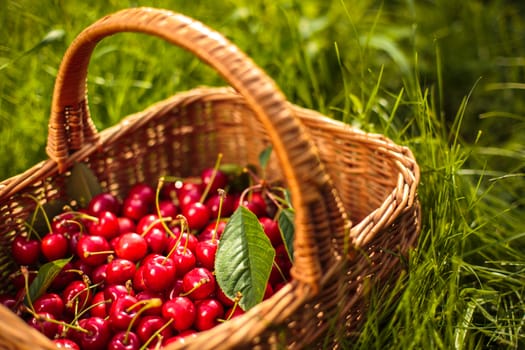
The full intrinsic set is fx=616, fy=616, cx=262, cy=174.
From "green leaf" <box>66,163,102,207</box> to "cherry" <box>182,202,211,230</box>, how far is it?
226 mm

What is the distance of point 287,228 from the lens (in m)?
1.22

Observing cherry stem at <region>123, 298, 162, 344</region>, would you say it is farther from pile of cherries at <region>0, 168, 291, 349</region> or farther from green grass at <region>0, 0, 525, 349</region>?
green grass at <region>0, 0, 525, 349</region>

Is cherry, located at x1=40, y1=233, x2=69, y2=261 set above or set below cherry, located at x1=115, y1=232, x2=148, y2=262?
above

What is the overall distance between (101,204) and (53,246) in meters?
0.16

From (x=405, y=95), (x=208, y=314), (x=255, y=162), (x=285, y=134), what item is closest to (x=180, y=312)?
(x=208, y=314)

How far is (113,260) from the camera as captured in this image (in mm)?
1273

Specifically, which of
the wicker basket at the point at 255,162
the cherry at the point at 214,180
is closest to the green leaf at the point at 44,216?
the wicker basket at the point at 255,162

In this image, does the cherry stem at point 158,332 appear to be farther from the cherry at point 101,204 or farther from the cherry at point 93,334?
the cherry at point 101,204

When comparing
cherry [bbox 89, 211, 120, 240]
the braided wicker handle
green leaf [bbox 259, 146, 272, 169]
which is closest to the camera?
the braided wicker handle

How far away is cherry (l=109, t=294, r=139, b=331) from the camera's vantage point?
3.58 ft

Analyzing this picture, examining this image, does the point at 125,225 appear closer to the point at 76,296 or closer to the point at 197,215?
the point at 197,215

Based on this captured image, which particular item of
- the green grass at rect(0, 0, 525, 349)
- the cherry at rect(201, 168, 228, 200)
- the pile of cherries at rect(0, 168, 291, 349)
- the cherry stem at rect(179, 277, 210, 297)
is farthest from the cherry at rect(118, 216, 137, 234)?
the green grass at rect(0, 0, 525, 349)

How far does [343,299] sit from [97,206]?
2.09 ft

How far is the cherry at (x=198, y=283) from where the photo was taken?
1.11m
